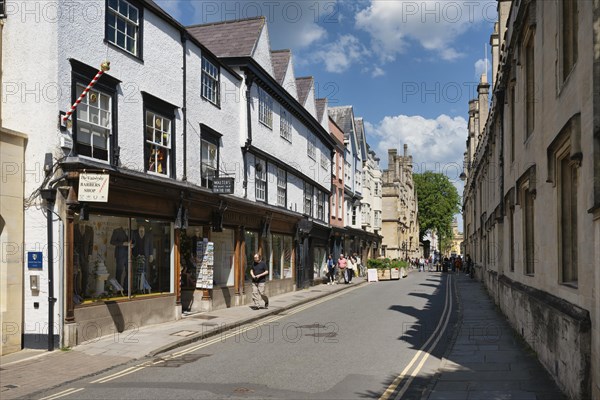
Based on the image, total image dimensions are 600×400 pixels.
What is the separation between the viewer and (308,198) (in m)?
32.5

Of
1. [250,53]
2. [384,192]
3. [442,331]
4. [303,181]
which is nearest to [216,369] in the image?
[442,331]

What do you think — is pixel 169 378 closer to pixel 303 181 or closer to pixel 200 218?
pixel 200 218

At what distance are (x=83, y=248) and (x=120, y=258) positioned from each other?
1503 mm

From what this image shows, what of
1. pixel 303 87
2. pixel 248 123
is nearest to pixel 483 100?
pixel 303 87

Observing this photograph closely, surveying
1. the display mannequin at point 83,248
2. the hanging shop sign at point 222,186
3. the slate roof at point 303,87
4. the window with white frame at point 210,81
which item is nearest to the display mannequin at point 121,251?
the display mannequin at point 83,248

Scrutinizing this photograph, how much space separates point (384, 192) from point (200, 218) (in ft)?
190

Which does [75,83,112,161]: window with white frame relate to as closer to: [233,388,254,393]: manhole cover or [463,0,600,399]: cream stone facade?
[233,388,254,393]: manhole cover

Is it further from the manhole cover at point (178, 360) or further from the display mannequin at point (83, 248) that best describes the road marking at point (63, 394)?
the display mannequin at point (83, 248)

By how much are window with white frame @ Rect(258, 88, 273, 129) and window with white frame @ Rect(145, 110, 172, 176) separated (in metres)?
7.59

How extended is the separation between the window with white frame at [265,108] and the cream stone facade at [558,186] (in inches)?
425

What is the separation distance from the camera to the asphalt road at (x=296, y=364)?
8.80 meters

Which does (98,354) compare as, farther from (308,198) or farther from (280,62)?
(308,198)

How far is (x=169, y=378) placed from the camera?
975cm

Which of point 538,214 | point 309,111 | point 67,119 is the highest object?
point 309,111
